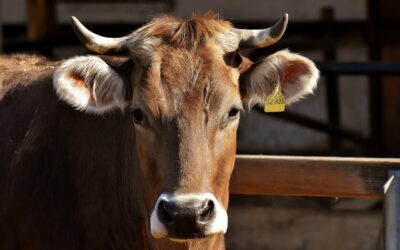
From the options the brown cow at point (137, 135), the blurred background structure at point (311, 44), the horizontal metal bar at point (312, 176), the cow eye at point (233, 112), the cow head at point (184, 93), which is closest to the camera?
the cow head at point (184, 93)

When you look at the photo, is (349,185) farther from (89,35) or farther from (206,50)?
(89,35)

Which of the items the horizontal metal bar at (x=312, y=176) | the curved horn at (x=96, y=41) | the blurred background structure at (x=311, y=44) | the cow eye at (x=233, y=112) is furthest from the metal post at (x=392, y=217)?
the blurred background structure at (x=311, y=44)

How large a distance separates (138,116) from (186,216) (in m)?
0.70

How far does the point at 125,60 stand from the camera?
210 inches

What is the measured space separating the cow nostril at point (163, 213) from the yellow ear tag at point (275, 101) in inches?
40.2

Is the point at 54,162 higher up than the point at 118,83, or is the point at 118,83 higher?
the point at 118,83

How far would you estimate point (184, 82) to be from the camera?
4.97m

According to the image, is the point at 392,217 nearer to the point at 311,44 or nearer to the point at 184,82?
the point at 184,82

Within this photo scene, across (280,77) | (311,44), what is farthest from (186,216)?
(311,44)

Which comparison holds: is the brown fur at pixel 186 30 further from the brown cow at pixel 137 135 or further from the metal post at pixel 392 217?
the metal post at pixel 392 217

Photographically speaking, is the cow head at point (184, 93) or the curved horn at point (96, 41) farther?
the curved horn at point (96, 41)

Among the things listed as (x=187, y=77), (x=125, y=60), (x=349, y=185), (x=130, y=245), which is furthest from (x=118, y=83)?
(x=349, y=185)

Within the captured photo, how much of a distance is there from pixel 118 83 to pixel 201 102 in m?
0.54

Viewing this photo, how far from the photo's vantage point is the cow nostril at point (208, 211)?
461 cm
